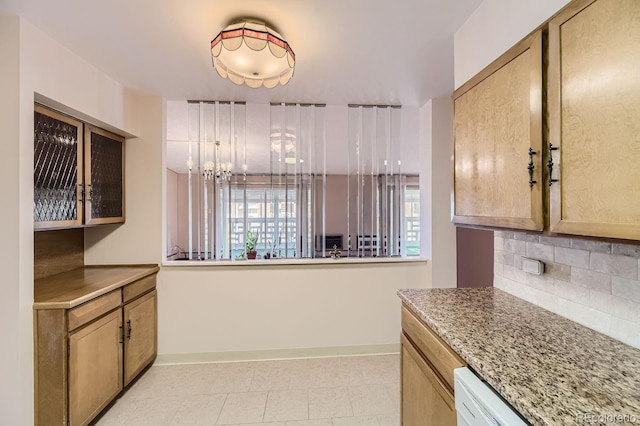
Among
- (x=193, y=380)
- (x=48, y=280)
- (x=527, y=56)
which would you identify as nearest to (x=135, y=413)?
(x=193, y=380)

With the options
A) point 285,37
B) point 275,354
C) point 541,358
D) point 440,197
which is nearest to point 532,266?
point 541,358

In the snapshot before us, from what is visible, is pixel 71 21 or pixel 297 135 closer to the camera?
pixel 71 21

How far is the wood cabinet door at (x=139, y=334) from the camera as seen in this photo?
82.3 inches

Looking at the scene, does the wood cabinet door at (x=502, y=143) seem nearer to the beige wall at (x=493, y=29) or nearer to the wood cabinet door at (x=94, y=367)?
the beige wall at (x=493, y=29)

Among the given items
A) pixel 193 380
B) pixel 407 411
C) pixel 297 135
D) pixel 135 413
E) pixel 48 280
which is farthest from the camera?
pixel 297 135

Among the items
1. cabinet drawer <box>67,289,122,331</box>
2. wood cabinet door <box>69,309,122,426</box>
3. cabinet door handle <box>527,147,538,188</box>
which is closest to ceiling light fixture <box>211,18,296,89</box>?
cabinet door handle <box>527,147,538,188</box>

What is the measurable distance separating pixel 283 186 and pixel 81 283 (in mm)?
1805

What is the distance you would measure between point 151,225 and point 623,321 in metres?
3.09

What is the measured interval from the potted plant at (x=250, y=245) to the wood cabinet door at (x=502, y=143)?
2.01 meters

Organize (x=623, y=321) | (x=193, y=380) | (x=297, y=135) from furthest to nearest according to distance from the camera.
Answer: (x=297, y=135), (x=193, y=380), (x=623, y=321)

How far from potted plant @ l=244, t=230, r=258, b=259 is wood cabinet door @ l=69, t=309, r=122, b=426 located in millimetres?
1149

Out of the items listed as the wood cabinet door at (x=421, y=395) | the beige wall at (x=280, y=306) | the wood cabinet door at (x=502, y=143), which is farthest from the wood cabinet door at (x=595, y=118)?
the beige wall at (x=280, y=306)

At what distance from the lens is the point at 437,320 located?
46.9 inches

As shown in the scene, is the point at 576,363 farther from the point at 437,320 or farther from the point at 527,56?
the point at 527,56
